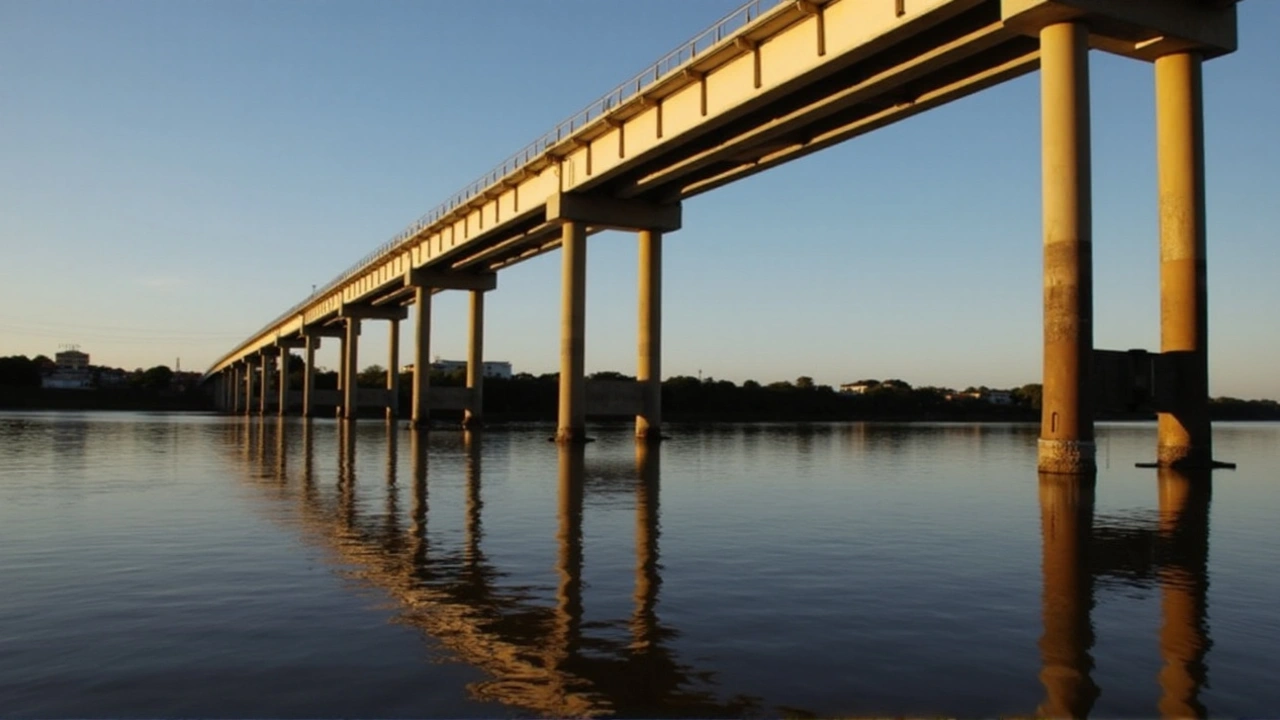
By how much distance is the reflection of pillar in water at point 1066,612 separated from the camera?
24.5ft

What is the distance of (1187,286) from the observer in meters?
31.9

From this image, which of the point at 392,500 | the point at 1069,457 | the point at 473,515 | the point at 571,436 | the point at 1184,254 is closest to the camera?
the point at 473,515

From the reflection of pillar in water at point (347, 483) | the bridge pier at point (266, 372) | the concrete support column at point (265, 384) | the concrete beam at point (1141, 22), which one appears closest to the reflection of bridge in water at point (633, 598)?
the reflection of pillar in water at point (347, 483)

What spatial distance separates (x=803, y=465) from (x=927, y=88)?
616 inches

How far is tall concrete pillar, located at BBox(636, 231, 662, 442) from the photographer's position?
58219 millimetres

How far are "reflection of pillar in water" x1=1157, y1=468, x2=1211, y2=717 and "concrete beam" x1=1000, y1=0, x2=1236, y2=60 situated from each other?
578 inches

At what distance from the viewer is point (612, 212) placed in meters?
58.2

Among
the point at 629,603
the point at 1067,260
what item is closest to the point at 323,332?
the point at 1067,260

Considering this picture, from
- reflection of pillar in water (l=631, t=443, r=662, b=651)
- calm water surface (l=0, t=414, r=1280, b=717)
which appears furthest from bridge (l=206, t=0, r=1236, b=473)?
reflection of pillar in water (l=631, t=443, r=662, b=651)

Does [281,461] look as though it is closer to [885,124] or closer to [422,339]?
→ [885,124]

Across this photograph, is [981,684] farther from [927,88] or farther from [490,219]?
[490,219]

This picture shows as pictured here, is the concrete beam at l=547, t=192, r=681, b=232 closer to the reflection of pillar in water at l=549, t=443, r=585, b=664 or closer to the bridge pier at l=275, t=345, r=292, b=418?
the reflection of pillar in water at l=549, t=443, r=585, b=664

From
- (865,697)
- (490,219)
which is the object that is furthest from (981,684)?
(490,219)

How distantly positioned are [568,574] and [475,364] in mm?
71983
